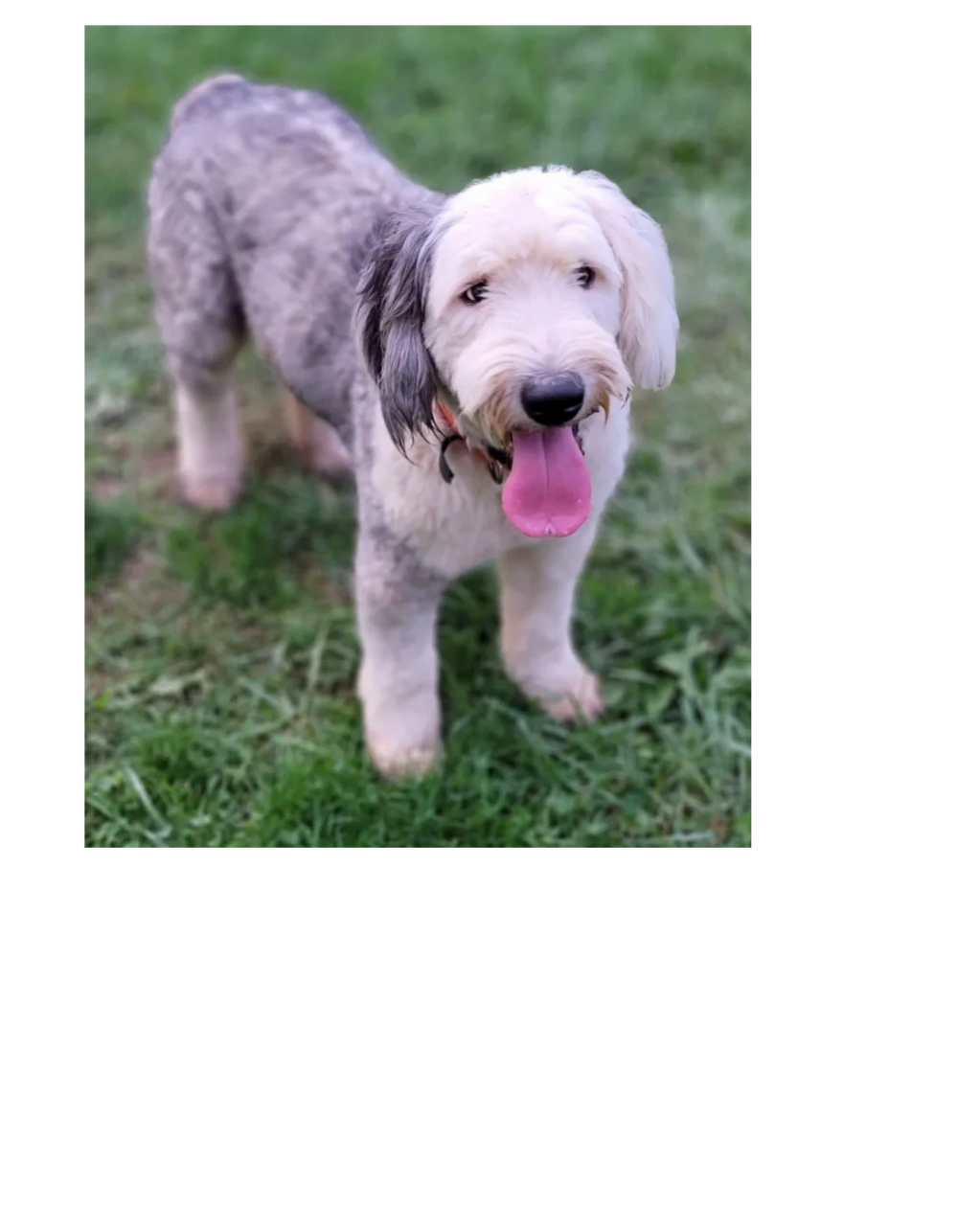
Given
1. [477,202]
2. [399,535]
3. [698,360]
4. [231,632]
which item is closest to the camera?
[477,202]

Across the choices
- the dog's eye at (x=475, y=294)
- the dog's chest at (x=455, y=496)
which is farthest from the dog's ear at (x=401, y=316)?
the dog's chest at (x=455, y=496)

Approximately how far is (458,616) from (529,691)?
482 millimetres

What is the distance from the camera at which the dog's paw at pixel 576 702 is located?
3947mm

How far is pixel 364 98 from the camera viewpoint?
22.2 feet

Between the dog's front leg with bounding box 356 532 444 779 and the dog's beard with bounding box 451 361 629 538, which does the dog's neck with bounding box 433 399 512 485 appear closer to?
the dog's beard with bounding box 451 361 629 538

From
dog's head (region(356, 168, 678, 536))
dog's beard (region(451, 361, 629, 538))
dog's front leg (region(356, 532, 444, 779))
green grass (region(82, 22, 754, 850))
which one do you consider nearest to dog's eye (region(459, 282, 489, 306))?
dog's head (region(356, 168, 678, 536))

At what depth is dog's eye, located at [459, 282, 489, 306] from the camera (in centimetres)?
256

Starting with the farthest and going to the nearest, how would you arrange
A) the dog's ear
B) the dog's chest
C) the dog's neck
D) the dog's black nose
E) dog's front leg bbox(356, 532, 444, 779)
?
dog's front leg bbox(356, 532, 444, 779), the dog's chest, the dog's neck, the dog's ear, the dog's black nose

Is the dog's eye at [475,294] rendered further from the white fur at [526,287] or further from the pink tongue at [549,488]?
the pink tongue at [549,488]

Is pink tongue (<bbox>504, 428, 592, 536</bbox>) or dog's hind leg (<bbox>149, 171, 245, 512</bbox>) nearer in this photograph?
pink tongue (<bbox>504, 428, 592, 536</bbox>)

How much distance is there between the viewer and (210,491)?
4.76 meters

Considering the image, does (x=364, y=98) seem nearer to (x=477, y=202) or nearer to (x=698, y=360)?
(x=698, y=360)

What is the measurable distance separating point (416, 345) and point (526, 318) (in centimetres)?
32

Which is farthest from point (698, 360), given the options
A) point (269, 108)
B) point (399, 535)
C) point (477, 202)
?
point (477, 202)
